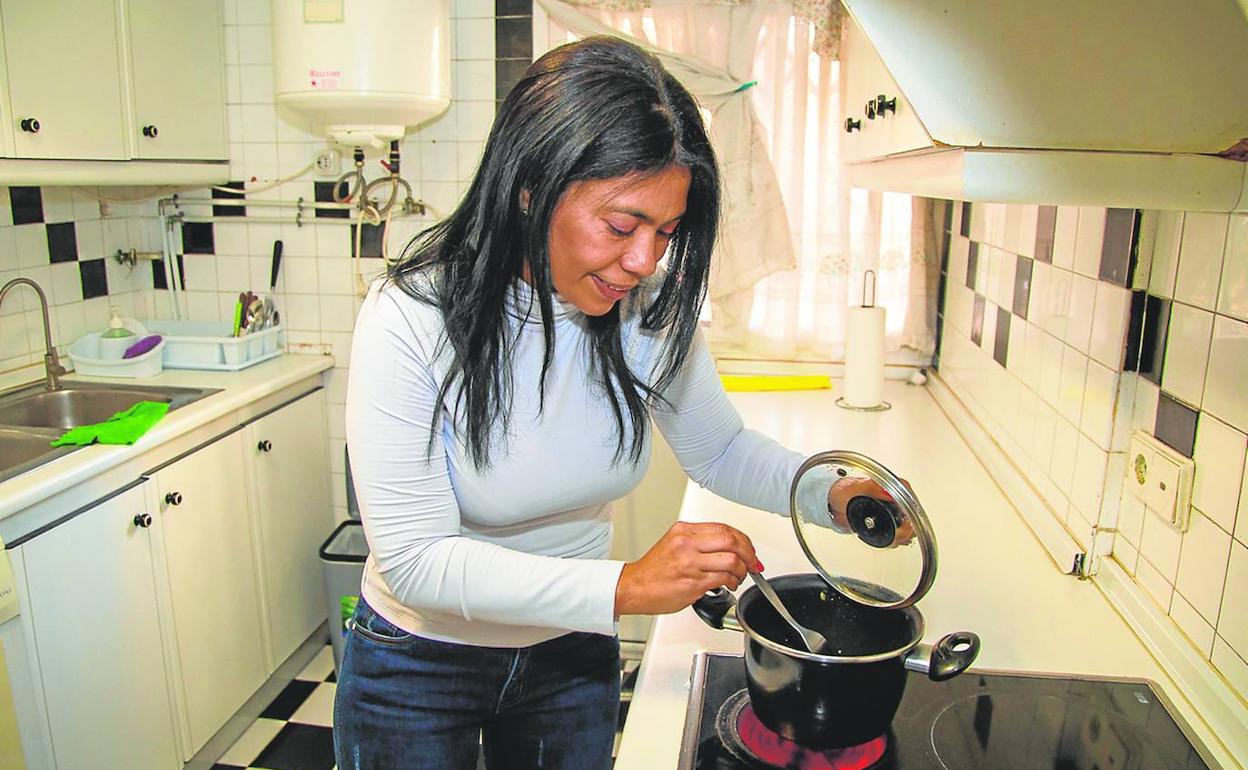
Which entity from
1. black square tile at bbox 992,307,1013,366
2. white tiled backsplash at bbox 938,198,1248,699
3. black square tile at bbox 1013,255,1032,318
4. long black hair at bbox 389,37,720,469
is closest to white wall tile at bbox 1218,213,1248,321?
white tiled backsplash at bbox 938,198,1248,699

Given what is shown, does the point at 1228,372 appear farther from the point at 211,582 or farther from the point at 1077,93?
the point at 211,582

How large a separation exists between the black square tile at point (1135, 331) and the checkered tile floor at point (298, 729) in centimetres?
137

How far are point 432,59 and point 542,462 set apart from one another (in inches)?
63.7

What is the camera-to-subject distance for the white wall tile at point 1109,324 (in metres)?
1.29

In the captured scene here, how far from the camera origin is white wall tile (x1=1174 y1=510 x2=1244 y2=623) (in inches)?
41.1

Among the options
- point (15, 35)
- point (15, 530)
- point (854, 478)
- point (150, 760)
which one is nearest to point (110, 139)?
point (15, 35)

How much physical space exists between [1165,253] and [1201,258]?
3.8 inches

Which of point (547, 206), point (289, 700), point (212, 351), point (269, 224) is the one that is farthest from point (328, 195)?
point (547, 206)

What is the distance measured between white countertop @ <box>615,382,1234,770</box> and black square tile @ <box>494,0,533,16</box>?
1313 mm

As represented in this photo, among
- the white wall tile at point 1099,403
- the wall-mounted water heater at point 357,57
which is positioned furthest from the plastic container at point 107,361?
the white wall tile at point 1099,403

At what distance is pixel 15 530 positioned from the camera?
5.44ft

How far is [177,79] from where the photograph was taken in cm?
248

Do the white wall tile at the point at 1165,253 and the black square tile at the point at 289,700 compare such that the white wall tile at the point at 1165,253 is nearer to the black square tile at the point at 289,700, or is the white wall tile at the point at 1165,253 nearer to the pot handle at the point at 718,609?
the pot handle at the point at 718,609

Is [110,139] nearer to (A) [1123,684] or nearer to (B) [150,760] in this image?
(B) [150,760]
